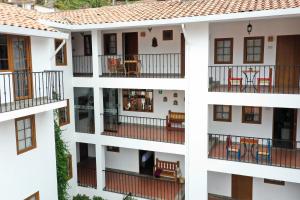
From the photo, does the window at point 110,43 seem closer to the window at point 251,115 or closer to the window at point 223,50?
the window at point 223,50

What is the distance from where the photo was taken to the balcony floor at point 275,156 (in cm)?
1179

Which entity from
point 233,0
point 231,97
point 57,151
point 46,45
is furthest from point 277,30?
point 57,151

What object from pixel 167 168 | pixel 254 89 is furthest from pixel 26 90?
pixel 254 89

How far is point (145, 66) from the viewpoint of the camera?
1608 cm

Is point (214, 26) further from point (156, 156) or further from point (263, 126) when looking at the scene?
point (156, 156)

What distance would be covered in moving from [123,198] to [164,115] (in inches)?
196

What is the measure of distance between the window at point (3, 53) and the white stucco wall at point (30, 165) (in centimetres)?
188

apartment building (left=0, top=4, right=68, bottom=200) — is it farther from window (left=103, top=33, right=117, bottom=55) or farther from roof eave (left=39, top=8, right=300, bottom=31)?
window (left=103, top=33, right=117, bottom=55)

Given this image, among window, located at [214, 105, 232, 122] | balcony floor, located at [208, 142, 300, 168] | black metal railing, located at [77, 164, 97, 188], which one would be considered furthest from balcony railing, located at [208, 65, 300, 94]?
black metal railing, located at [77, 164, 97, 188]

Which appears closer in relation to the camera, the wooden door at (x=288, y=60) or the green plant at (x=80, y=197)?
the wooden door at (x=288, y=60)

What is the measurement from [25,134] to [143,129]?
6722 millimetres

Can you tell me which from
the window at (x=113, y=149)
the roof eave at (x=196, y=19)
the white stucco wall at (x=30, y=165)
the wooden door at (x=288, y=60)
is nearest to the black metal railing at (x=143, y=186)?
the window at (x=113, y=149)

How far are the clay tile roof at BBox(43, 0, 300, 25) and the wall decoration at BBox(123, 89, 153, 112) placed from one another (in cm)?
447

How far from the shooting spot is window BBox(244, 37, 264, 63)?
13.5 meters
